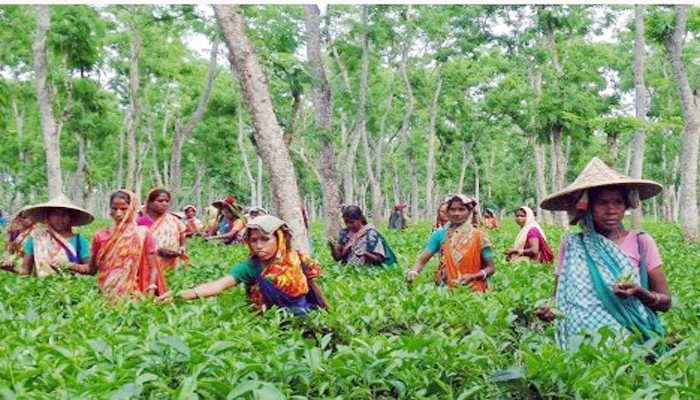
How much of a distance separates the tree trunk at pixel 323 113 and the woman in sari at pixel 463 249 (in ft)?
19.4

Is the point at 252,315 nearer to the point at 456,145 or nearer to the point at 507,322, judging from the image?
Answer: the point at 507,322

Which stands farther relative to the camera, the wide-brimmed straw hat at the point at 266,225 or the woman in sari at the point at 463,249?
the woman in sari at the point at 463,249

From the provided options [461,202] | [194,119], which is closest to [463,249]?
[461,202]

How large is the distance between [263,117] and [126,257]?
8.37 feet

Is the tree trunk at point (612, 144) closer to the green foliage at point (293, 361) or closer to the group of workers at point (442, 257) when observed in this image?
the group of workers at point (442, 257)

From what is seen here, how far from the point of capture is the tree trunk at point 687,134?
14891mm

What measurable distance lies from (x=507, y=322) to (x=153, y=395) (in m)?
2.37

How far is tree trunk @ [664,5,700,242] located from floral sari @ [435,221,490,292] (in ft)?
34.5

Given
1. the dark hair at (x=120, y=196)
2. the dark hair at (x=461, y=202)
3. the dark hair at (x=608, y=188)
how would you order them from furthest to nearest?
the dark hair at (x=461, y=202)
the dark hair at (x=120, y=196)
the dark hair at (x=608, y=188)

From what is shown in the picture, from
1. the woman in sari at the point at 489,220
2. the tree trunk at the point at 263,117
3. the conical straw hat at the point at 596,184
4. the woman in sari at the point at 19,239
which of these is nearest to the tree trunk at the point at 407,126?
the woman in sari at the point at 489,220

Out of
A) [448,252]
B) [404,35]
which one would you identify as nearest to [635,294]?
[448,252]

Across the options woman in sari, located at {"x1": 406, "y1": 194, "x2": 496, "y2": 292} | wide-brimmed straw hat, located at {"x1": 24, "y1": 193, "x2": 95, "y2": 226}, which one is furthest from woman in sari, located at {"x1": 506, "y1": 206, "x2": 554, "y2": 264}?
wide-brimmed straw hat, located at {"x1": 24, "y1": 193, "x2": 95, "y2": 226}

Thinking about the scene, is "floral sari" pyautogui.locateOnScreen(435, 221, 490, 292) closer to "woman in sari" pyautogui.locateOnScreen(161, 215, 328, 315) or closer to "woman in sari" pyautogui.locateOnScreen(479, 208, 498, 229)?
"woman in sari" pyautogui.locateOnScreen(161, 215, 328, 315)

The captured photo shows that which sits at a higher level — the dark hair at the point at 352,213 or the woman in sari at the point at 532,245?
the dark hair at the point at 352,213
